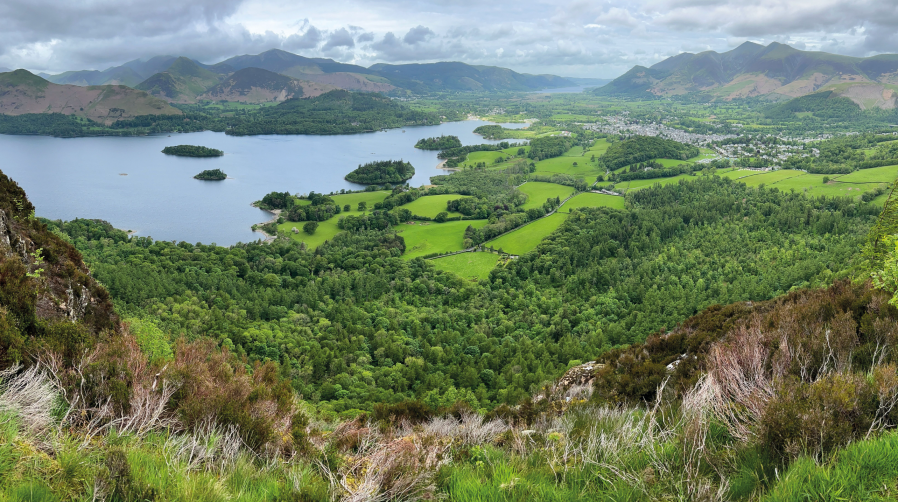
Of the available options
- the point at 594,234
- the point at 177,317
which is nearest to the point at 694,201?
the point at 594,234

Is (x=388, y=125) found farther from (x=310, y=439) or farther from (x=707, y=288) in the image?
(x=310, y=439)

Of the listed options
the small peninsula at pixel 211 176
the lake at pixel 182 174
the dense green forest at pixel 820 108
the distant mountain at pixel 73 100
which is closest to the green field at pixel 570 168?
the lake at pixel 182 174

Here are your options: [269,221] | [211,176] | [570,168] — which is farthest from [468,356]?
[570,168]

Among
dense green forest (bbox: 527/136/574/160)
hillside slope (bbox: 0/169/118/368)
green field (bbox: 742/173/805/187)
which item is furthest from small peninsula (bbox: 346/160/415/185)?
hillside slope (bbox: 0/169/118/368)

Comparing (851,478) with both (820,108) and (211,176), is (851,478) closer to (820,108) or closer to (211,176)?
(211,176)

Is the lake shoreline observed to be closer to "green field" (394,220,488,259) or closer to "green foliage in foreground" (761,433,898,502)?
"green field" (394,220,488,259)

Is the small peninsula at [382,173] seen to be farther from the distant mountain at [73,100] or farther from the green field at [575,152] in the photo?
the distant mountain at [73,100]
